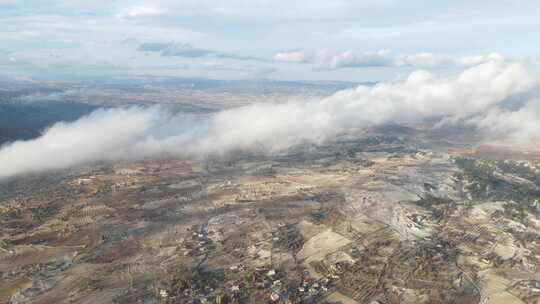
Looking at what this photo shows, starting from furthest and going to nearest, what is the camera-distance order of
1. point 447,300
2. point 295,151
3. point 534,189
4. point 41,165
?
point 295,151 < point 41,165 < point 534,189 < point 447,300

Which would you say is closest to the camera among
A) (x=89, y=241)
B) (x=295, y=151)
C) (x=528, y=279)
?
(x=528, y=279)

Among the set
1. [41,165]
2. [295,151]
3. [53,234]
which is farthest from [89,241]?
[295,151]

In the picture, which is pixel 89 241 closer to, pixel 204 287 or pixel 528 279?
pixel 204 287

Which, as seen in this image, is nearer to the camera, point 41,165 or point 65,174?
point 65,174

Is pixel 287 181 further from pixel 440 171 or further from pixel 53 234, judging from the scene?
pixel 53 234

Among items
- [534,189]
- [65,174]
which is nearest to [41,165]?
[65,174]

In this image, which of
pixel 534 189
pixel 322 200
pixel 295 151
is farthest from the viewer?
pixel 295 151

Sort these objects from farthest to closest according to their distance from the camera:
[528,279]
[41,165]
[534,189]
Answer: [41,165] → [534,189] → [528,279]

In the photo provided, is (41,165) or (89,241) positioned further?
(41,165)
